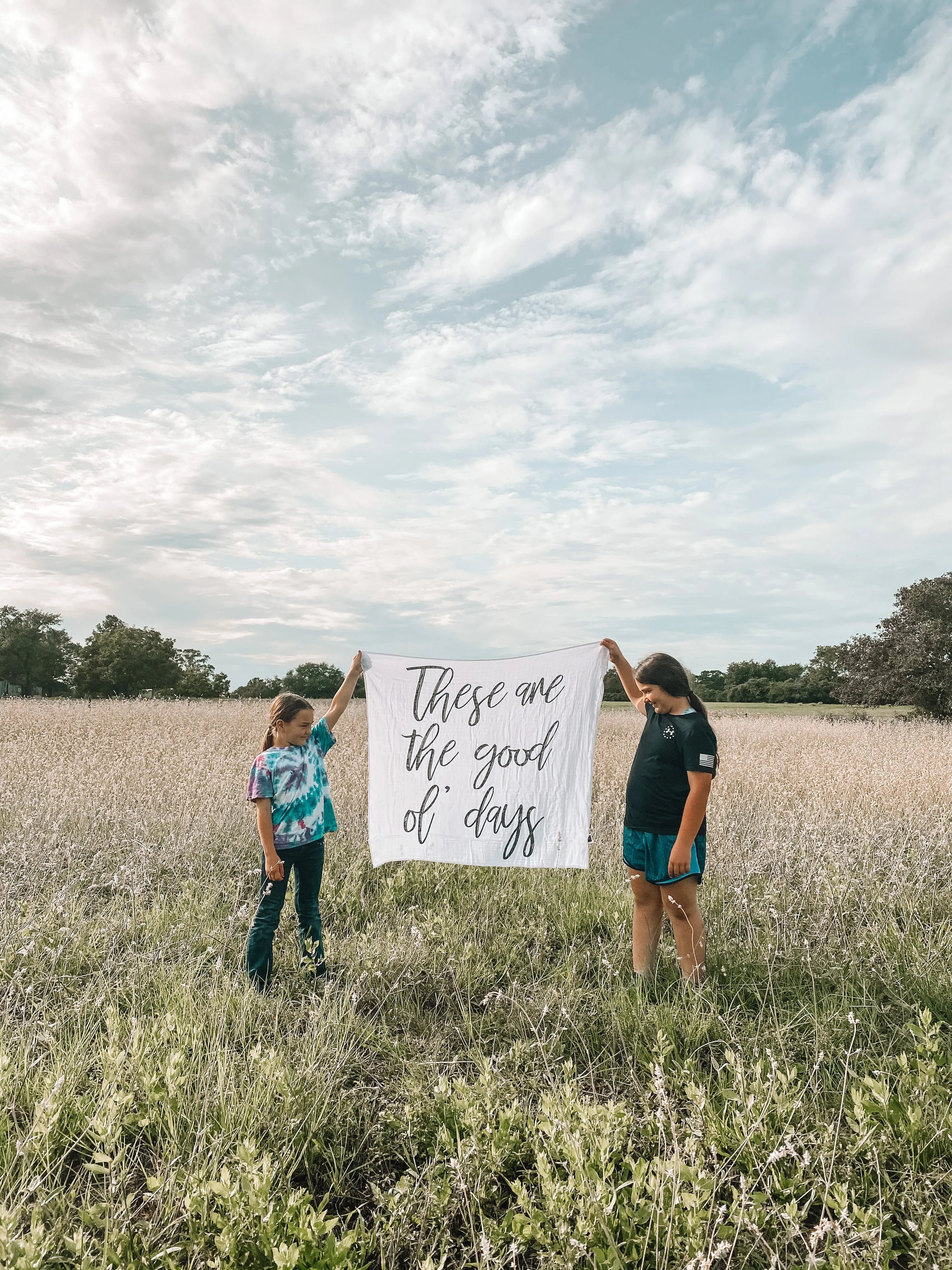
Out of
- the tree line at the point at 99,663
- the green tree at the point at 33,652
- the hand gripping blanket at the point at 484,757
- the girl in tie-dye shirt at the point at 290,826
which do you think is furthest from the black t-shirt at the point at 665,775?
→ the green tree at the point at 33,652

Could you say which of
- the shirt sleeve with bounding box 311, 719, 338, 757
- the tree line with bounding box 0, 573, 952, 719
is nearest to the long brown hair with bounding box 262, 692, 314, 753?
the shirt sleeve with bounding box 311, 719, 338, 757

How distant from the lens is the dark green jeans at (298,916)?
4.46 meters

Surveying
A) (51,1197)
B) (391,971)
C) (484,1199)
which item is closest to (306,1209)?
(484,1199)

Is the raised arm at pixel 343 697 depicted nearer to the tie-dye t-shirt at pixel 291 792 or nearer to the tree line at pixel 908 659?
the tie-dye t-shirt at pixel 291 792

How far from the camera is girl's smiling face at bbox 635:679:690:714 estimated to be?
14.0 ft

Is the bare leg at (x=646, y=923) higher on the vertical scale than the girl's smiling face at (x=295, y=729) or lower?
lower

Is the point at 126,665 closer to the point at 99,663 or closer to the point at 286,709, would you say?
the point at 99,663

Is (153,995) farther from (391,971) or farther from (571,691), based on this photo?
(571,691)

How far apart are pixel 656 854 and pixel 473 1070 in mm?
1523

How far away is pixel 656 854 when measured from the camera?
421 cm

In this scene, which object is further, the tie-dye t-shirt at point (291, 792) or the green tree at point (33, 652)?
the green tree at point (33, 652)

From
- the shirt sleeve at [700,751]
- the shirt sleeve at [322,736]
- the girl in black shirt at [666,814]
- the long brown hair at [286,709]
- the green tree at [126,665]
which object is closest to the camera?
the shirt sleeve at [700,751]

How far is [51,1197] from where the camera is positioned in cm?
275

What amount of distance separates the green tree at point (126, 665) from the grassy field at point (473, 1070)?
5354 cm
